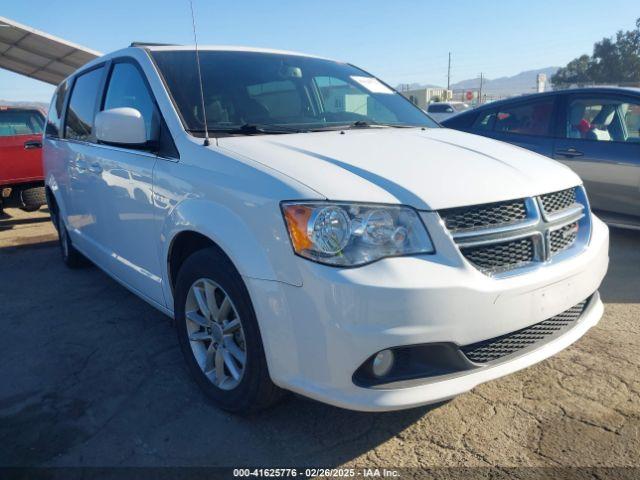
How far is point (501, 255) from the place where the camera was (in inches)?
85.8

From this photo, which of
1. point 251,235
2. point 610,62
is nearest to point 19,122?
→ point 251,235

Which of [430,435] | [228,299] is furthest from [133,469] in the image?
[430,435]

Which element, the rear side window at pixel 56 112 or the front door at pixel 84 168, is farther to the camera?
the rear side window at pixel 56 112

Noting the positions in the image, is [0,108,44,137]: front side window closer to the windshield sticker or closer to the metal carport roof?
the metal carport roof

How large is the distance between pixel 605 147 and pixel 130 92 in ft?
14.6

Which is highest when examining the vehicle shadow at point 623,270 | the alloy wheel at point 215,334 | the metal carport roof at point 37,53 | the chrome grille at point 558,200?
the metal carport roof at point 37,53

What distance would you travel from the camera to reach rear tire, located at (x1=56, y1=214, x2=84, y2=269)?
16.6ft

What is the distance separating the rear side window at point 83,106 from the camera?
12.9ft

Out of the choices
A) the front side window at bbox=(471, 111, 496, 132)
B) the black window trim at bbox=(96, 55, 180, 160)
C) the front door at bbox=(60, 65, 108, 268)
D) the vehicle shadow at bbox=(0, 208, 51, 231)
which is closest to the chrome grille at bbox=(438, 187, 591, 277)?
the black window trim at bbox=(96, 55, 180, 160)

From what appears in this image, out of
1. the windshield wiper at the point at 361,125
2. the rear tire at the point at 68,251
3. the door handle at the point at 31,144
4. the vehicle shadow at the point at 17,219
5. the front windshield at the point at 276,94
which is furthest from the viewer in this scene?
the vehicle shadow at the point at 17,219

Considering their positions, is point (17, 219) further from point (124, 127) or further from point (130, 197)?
point (124, 127)

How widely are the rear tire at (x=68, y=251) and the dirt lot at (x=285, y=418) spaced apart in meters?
1.58

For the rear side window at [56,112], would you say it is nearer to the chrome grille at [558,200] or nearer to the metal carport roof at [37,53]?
the chrome grille at [558,200]

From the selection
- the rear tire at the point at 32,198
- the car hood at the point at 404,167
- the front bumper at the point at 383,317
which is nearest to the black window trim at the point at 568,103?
the car hood at the point at 404,167
